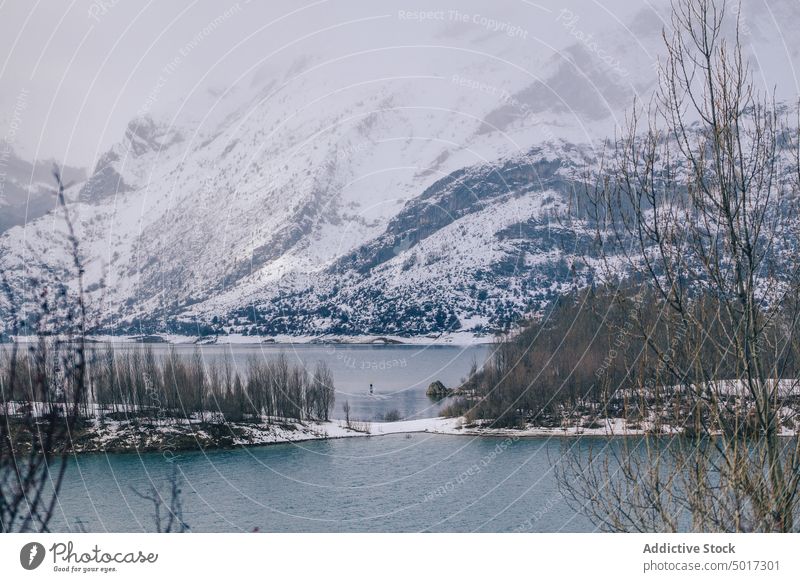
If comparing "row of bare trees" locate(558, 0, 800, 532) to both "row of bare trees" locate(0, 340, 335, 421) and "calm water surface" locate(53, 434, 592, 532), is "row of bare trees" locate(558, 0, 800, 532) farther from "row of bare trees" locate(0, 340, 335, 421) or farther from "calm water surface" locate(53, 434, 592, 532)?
"row of bare trees" locate(0, 340, 335, 421)

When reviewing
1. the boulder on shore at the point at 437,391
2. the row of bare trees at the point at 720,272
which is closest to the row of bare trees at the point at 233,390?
the boulder on shore at the point at 437,391

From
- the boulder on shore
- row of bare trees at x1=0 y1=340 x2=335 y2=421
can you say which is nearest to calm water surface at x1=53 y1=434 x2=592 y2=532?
row of bare trees at x1=0 y1=340 x2=335 y2=421

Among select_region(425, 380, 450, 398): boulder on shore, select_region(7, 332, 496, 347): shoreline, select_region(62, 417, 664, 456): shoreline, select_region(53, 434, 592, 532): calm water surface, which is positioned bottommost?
select_region(53, 434, 592, 532): calm water surface

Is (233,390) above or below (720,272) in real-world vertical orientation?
below

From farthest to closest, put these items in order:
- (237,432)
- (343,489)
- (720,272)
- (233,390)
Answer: (233,390), (237,432), (343,489), (720,272)

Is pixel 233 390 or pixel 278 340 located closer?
pixel 278 340

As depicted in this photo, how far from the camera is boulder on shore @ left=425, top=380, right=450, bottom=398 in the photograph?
77.6ft

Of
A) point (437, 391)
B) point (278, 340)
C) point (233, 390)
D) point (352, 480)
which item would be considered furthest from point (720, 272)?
point (233, 390)

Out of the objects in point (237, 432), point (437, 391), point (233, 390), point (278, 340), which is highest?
point (278, 340)

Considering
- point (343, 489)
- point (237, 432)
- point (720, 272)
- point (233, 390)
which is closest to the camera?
point (720, 272)

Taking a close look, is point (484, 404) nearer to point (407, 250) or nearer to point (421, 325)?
point (421, 325)

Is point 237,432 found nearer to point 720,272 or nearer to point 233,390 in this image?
point 233,390

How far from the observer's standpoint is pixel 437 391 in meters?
24.0

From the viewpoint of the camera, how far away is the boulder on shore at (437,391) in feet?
77.6
